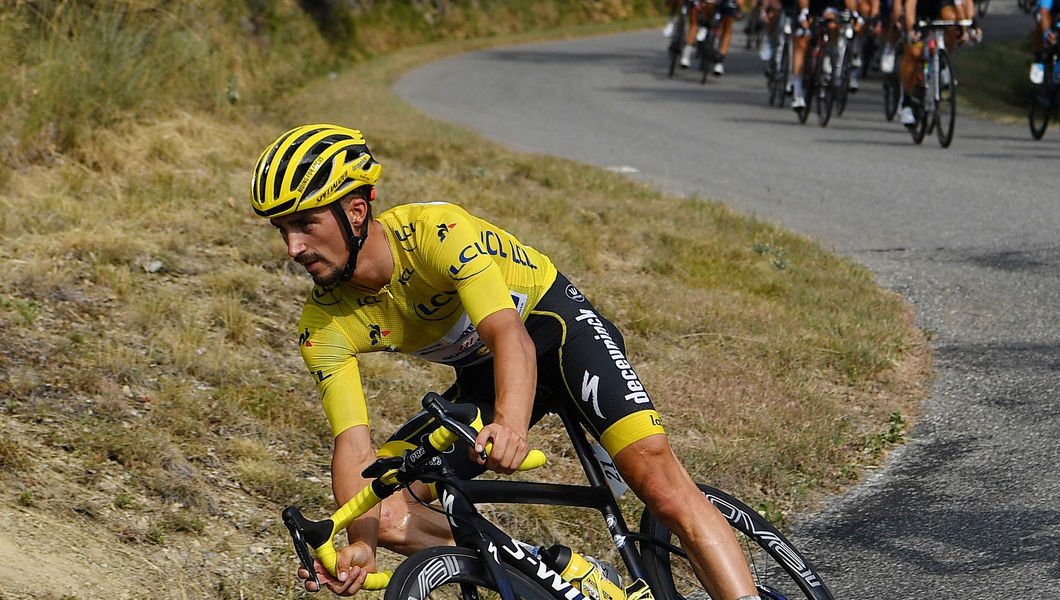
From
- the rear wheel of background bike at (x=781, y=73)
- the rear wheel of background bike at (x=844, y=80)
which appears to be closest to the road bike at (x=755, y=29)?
the rear wheel of background bike at (x=781, y=73)

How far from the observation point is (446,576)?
10.5 ft

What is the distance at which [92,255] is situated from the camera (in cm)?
712

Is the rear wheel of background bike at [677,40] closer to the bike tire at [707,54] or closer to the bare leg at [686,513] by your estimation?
the bike tire at [707,54]

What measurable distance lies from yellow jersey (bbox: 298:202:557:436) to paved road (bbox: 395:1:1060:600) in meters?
2.03

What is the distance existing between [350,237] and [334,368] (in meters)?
0.42

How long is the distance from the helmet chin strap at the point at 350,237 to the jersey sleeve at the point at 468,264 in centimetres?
19

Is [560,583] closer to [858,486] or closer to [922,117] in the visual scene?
[858,486]

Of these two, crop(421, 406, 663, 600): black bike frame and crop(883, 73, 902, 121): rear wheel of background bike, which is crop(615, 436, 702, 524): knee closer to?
crop(421, 406, 663, 600): black bike frame

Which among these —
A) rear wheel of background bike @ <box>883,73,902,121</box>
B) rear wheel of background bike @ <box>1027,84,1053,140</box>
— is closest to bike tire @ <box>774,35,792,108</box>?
rear wheel of background bike @ <box>883,73,902,121</box>

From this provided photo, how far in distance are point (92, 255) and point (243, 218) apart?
141cm

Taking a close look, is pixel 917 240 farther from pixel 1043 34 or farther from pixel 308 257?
pixel 308 257

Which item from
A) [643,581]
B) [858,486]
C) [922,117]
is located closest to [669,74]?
[922,117]

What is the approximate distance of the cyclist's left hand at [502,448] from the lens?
2992mm

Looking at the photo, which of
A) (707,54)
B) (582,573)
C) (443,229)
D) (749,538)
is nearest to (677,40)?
(707,54)
